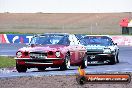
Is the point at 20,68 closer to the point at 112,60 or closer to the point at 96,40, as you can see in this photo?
the point at 112,60

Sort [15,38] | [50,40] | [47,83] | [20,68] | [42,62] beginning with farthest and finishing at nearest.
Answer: [15,38], [50,40], [20,68], [42,62], [47,83]

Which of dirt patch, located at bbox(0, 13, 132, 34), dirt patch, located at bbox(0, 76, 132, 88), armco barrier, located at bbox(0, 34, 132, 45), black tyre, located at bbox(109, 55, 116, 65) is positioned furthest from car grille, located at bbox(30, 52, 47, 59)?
dirt patch, located at bbox(0, 13, 132, 34)

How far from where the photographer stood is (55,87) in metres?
13.4

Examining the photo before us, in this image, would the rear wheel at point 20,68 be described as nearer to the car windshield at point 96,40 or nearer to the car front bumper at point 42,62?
the car front bumper at point 42,62

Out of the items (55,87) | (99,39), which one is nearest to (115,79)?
(55,87)

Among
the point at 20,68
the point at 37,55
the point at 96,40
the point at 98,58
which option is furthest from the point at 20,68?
the point at 96,40

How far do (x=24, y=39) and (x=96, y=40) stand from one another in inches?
1206

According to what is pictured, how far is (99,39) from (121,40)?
27669 millimetres

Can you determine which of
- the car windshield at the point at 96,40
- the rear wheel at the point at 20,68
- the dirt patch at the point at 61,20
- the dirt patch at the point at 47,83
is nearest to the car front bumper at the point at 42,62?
the rear wheel at the point at 20,68

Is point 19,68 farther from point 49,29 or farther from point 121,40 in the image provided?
point 49,29

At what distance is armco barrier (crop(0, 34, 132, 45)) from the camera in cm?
5344

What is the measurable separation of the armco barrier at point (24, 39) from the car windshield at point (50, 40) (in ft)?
107

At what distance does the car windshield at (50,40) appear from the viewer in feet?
67.0

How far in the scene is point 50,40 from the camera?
2052 cm
